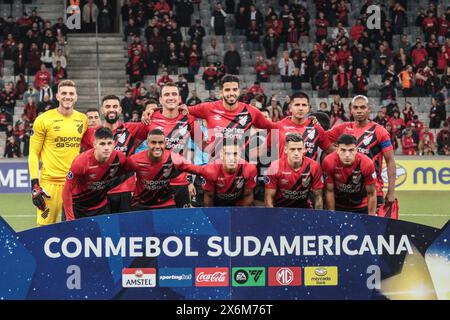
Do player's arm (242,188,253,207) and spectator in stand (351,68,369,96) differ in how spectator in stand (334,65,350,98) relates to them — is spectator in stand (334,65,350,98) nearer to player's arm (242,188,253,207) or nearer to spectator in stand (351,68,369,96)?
spectator in stand (351,68,369,96)

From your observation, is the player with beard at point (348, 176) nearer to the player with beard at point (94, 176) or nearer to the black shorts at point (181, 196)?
the black shorts at point (181, 196)

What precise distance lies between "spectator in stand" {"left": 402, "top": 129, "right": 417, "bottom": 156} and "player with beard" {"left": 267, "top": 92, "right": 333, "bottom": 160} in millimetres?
12917

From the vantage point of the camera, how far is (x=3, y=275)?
8070mm

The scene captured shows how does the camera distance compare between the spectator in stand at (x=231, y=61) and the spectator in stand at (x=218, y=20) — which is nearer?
the spectator in stand at (x=231, y=61)

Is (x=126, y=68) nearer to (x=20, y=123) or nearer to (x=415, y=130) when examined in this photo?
(x=20, y=123)

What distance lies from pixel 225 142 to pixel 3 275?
156 inches

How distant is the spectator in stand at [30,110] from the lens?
24.6m

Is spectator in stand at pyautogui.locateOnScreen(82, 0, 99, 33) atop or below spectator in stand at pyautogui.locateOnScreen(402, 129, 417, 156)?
atop

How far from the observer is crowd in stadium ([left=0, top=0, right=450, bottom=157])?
25.2 meters

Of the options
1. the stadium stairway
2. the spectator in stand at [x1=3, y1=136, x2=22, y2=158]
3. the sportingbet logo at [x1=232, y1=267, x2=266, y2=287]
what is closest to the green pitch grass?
the spectator in stand at [x1=3, y1=136, x2=22, y2=158]

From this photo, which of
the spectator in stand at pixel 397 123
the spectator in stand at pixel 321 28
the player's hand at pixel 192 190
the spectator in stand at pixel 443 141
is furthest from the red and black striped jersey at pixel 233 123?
the spectator in stand at pixel 321 28

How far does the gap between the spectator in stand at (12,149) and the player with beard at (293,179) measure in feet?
46.6

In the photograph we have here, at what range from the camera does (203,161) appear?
481 inches

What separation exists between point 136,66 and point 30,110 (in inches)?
139
